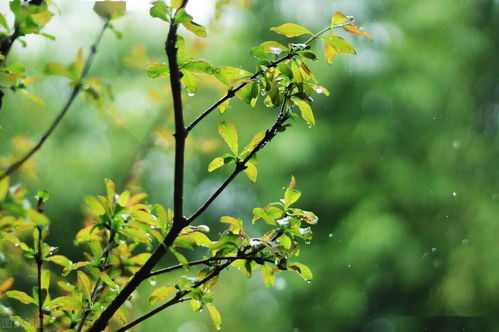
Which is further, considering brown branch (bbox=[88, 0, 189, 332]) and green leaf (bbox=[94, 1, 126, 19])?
green leaf (bbox=[94, 1, 126, 19])

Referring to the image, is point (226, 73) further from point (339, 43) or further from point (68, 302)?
point (68, 302)

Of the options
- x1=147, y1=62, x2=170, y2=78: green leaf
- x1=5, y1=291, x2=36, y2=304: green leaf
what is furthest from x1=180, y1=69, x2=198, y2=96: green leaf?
x1=5, y1=291, x2=36, y2=304: green leaf

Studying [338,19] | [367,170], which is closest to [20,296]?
[338,19]

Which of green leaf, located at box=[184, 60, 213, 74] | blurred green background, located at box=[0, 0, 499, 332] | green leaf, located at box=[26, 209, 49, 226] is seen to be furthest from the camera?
blurred green background, located at box=[0, 0, 499, 332]

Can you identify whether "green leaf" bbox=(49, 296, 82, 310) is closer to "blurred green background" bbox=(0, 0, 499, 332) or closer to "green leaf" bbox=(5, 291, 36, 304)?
"green leaf" bbox=(5, 291, 36, 304)

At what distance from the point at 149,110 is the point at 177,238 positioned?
90.7 inches

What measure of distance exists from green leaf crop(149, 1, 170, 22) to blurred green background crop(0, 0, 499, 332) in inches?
82.4

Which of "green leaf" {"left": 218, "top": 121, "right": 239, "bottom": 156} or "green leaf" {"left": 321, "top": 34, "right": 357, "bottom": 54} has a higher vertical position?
"green leaf" {"left": 321, "top": 34, "right": 357, "bottom": 54}

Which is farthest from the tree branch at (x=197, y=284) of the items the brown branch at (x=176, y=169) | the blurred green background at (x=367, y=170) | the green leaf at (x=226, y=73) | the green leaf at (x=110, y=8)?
the blurred green background at (x=367, y=170)

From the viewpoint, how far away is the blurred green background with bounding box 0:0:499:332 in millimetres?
2584

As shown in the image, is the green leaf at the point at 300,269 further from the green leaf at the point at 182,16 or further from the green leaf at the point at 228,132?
the green leaf at the point at 182,16

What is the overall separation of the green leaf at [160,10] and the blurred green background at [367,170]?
209cm

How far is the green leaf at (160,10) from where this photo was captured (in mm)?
375

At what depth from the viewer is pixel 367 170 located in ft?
8.88
